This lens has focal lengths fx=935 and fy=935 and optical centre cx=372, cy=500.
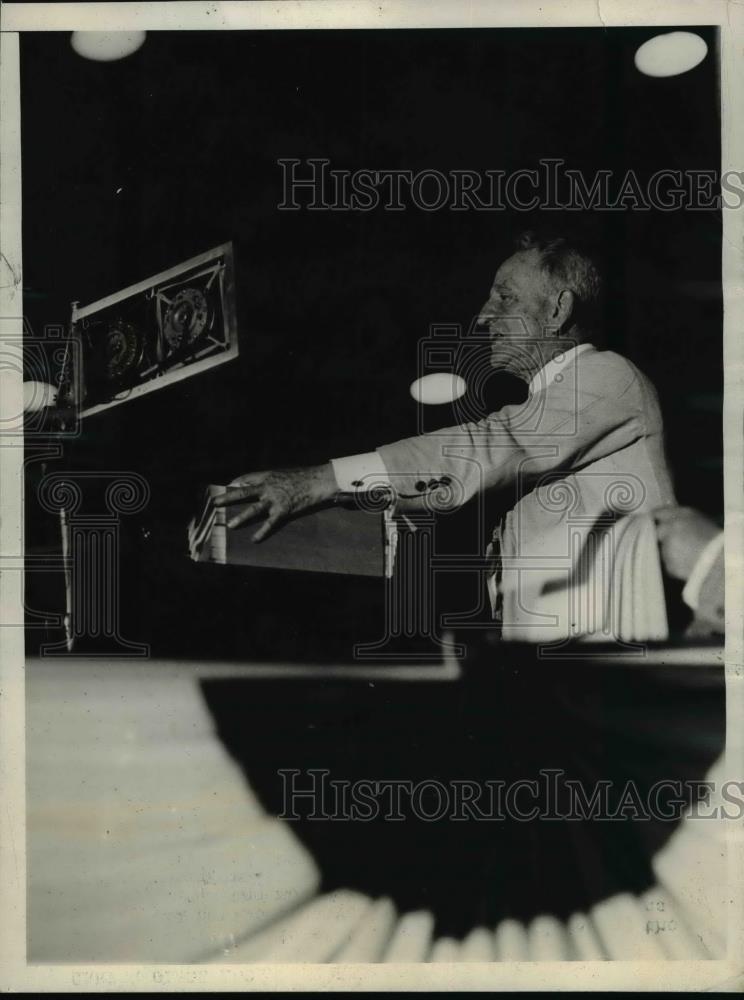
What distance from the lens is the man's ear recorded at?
2133 millimetres

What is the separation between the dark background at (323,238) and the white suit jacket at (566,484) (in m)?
0.06

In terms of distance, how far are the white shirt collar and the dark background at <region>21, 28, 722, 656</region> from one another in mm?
59

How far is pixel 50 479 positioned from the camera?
84.3 inches

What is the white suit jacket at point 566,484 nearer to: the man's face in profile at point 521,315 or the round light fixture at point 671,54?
the man's face in profile at point 521,315

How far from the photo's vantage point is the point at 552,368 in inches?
84.0

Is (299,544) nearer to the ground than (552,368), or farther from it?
nearer to the ground

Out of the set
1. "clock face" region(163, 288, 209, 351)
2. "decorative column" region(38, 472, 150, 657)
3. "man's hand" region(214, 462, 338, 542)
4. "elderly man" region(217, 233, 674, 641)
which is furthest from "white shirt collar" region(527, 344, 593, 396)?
"decorative column" region(38, 472, 150, 657)

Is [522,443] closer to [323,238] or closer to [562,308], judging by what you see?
[562,308]

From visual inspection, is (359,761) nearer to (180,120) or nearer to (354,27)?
(180,120)

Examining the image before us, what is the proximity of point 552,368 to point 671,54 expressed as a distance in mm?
767

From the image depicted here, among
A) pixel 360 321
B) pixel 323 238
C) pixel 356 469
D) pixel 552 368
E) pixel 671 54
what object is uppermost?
pixel 671 54

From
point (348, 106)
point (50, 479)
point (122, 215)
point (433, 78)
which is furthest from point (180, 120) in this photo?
point (50, 479)

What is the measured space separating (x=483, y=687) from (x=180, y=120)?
1459 mm

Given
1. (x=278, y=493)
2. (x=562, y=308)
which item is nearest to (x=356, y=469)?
(x=278, y=493)
